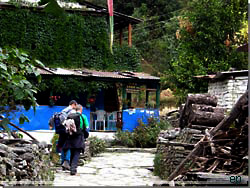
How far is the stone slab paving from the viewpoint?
7.95 metres

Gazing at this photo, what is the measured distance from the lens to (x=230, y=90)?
18078 millimetres

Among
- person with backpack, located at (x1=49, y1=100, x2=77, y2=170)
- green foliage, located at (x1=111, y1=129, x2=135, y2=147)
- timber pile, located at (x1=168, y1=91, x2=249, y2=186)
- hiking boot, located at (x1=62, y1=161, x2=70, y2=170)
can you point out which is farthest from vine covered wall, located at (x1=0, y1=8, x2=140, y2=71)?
timber pile, located at (x1=168, y1=91, x2=249, y2=186)

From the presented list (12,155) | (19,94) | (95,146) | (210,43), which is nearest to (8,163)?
(12,155)

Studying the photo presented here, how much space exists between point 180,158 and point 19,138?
9.61ft

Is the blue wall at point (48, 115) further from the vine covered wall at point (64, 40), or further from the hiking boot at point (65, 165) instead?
the hiking boot at point (65, 165)

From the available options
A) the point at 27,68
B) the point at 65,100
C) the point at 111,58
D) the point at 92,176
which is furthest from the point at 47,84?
the point at 27,68

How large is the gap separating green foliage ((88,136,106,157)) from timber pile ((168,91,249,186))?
257 inches

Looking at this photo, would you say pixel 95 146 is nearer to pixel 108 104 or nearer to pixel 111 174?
pixel 111 174

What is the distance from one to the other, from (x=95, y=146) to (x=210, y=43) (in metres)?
11.4

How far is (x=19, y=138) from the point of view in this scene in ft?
25.2

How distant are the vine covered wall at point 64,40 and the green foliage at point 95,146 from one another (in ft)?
27.4

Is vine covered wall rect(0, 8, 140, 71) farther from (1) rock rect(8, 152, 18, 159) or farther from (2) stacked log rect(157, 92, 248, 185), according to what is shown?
(1) rock rect(8, 152, 18, 159)

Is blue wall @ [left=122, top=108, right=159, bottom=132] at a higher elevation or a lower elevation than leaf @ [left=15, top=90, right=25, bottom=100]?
lower

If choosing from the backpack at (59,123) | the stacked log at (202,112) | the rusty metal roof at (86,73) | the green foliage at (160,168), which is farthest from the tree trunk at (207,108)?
the rusty metal roof at (86,73)
